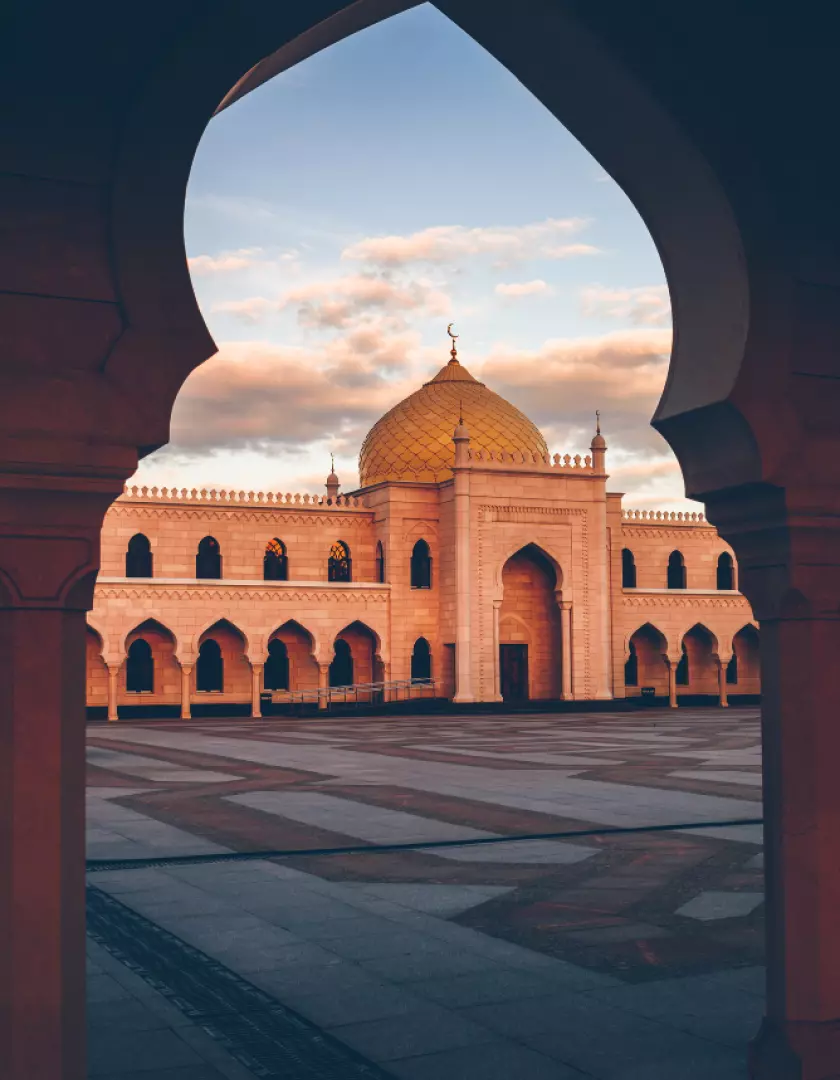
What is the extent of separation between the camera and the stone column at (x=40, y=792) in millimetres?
3588

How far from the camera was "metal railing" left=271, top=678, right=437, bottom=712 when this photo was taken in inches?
1454

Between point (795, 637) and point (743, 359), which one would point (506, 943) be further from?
Answer: point (743, 359)

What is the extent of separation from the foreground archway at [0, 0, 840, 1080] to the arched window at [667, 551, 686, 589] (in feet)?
132

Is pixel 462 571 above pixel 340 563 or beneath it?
beneath

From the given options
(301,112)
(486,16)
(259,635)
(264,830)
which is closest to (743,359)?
(486,16)

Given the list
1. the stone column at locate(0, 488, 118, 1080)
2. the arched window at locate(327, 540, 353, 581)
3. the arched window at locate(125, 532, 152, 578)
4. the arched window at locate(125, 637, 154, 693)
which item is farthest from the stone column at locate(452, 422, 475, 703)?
the stone column at locate(0, 488, 118, 1080)

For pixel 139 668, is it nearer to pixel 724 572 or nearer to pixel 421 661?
pixel 421 661

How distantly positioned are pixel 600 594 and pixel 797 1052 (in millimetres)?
34955

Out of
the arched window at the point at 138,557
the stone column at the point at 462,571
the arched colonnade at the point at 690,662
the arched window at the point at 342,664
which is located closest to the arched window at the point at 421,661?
the stone column at the point at 462,571

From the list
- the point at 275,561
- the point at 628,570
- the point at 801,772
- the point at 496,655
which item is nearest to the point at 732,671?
the point at 628,570

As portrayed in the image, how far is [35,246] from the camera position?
3.71 metres

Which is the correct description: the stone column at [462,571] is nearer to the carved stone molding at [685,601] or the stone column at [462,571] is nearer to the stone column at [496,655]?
the stone column at [496,655]

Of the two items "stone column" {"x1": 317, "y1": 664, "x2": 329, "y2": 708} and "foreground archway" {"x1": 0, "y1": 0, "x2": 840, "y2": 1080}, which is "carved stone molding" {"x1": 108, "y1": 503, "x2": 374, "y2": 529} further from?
"foreground archway" {"x1": 0, "y1": 0, "x2": 840, "y2": 1080}

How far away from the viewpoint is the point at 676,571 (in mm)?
44312
